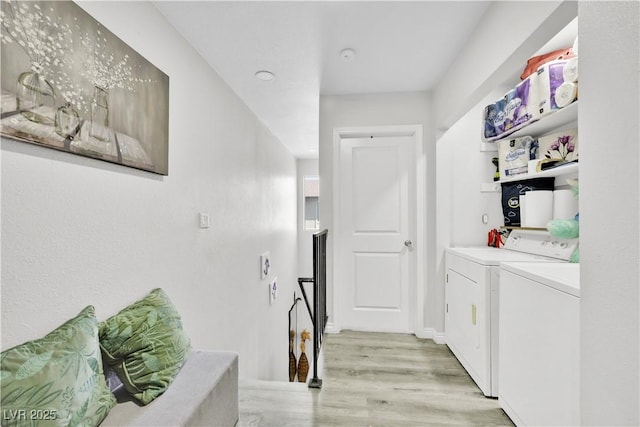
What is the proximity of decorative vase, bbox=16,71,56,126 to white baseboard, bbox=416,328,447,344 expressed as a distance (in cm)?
300

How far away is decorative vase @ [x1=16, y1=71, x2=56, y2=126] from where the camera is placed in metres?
0.89

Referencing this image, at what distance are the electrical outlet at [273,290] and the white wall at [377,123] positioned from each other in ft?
3.58

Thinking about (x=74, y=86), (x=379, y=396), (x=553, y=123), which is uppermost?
(x=553, y=123)

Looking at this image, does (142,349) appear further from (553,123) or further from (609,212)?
(553,123)

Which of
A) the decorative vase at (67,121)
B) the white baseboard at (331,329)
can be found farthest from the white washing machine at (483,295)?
the decorative vase at (67,121)

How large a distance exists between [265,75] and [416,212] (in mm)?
1837

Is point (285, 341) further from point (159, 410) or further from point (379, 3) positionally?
point (379, 3)

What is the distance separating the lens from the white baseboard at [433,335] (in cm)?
268

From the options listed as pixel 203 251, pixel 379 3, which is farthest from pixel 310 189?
pixel 379 3

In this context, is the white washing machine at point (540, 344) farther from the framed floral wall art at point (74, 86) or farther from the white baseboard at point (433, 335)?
the framed floral wall art at point (74, 86)

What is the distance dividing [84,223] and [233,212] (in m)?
1.47

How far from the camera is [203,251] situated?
Result: 2047 mm

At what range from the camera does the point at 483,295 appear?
192 cm

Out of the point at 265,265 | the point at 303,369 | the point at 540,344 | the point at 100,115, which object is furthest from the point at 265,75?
the point at 303,369
